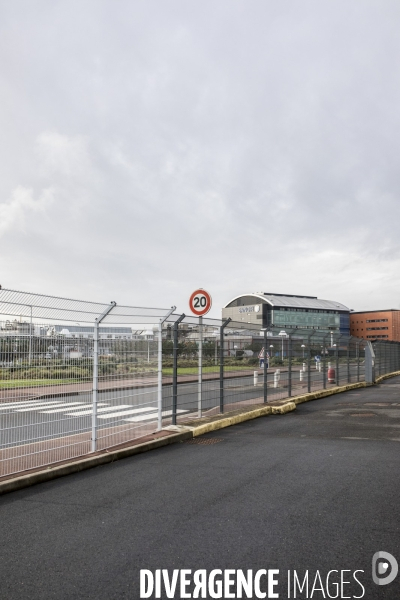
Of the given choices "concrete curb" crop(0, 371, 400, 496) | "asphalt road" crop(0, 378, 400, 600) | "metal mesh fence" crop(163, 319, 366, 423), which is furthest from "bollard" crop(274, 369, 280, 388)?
"asphalt road" crop(0, 378, 400, 600)

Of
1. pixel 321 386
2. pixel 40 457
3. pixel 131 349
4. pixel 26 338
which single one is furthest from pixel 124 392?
pixel 321 386

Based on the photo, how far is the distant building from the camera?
10781 cm

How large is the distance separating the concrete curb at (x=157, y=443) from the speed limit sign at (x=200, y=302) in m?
2.56

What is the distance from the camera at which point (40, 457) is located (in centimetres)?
736

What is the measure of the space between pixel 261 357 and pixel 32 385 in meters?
8.51

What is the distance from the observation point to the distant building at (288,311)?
4245 inches

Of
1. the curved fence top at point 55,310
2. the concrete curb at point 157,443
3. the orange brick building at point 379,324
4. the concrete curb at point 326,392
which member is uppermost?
the orange brick building at point 379,324

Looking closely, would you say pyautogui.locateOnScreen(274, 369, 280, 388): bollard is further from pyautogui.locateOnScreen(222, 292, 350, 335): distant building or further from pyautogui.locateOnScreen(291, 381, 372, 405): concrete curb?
pyautogui.locateOnScreen(222, 292, 350, 335): distant building

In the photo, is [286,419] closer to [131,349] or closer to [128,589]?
[131,349]

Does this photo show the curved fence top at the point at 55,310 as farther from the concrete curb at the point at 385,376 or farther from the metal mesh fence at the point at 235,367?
the concrete curb at the point at 385,376

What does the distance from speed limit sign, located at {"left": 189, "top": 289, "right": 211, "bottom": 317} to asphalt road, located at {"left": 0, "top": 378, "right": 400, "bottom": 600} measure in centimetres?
416

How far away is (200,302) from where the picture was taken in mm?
12125

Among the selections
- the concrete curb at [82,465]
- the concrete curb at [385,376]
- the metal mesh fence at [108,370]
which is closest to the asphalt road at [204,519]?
the concrete curb at [82,465]

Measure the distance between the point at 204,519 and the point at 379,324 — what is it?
133308 millimetres
